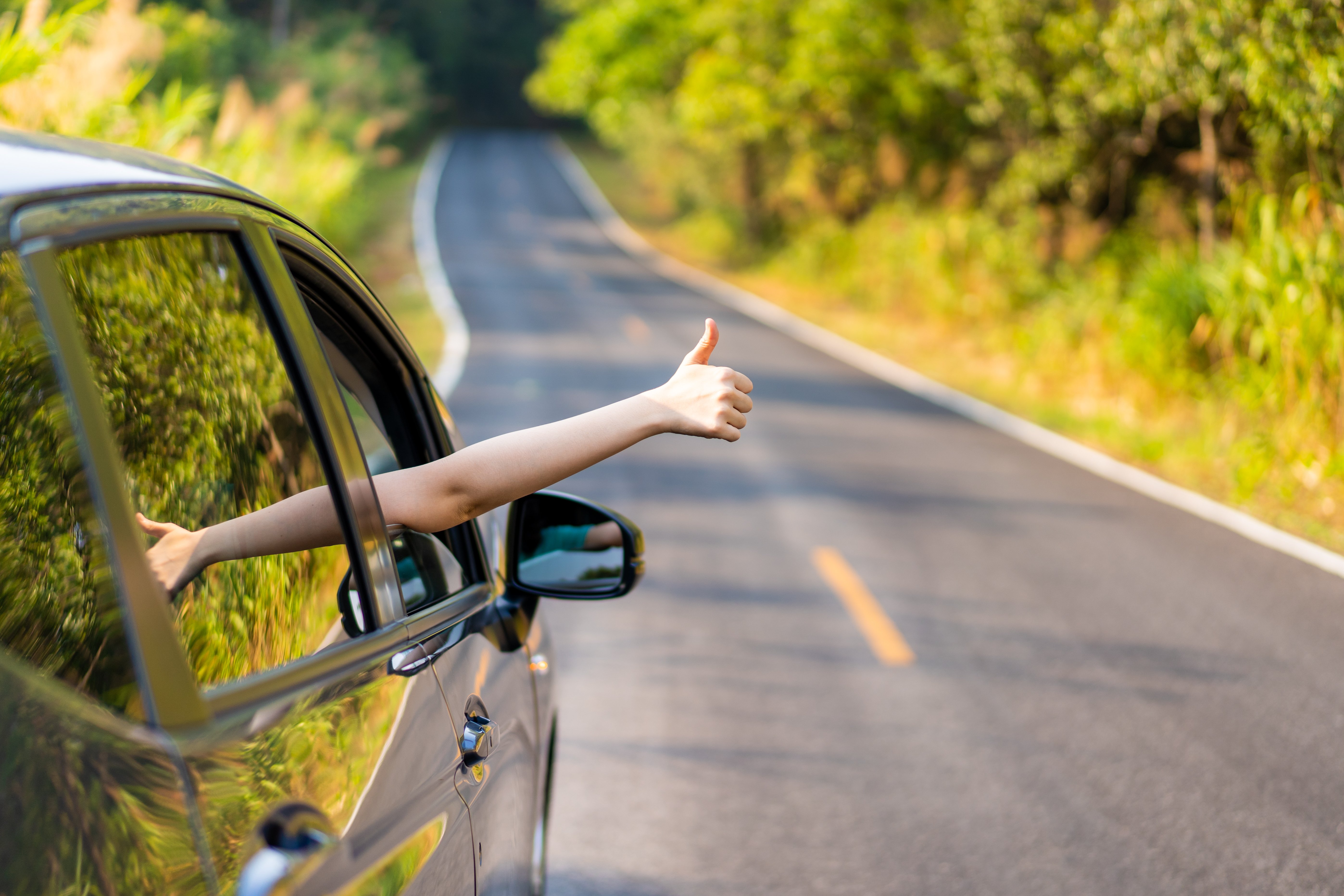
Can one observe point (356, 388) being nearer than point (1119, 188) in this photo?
Yes

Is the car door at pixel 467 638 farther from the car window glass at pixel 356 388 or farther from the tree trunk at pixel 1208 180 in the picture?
the tree trunk at pixel 1208 180

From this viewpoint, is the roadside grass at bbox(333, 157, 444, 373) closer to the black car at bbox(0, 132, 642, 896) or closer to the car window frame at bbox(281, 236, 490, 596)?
the car window frame at bbox(281, 236, 490, 596)

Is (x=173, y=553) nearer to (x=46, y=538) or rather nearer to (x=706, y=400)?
(x=46, y=538)

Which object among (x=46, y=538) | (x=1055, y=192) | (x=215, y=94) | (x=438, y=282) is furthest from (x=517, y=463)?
(x=438, y=282)

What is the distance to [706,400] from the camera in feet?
6.05

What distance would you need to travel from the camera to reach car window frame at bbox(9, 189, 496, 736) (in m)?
1.21

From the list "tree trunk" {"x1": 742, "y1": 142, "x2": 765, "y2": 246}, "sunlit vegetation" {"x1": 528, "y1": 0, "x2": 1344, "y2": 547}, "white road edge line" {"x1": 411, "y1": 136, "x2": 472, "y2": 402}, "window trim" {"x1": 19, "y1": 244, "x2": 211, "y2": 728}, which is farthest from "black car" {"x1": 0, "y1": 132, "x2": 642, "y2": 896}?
"tree trunk" {"x1": 742, "y1": 142, "x2": 765, "y2": 246}

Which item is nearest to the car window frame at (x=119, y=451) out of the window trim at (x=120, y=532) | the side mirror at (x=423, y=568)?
the window trim at (x=120, y=532)

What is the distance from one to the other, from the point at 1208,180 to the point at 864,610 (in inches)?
392

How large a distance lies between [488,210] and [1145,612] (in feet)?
111

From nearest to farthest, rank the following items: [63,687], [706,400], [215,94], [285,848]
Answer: [63,687]
[285,848]
[706,400]
[215,94]

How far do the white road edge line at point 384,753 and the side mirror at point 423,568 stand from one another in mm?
295

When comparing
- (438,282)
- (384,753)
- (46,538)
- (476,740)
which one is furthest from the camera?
(438,282)

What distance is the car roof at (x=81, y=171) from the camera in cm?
126
